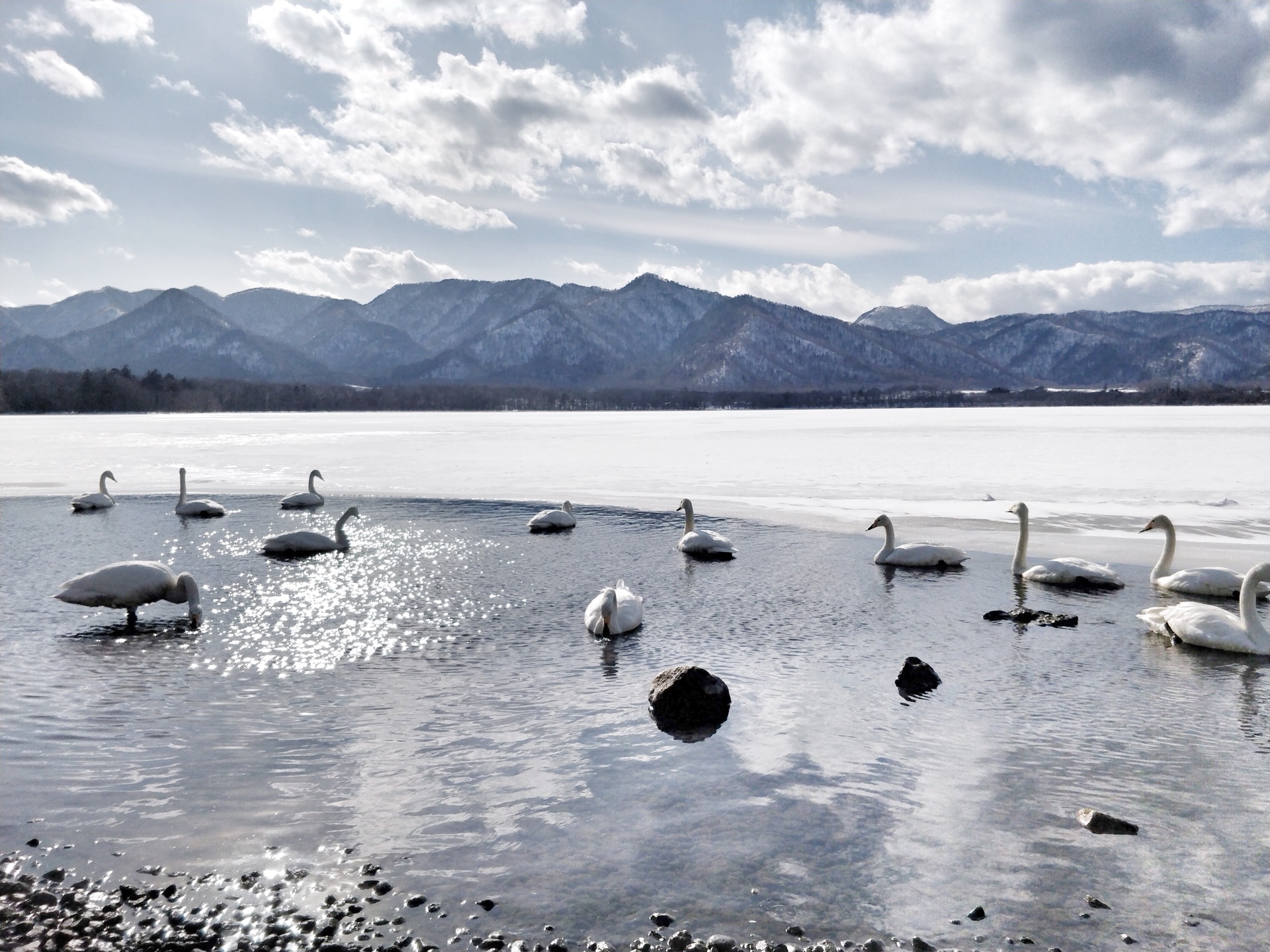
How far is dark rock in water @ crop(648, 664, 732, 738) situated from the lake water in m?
0.18

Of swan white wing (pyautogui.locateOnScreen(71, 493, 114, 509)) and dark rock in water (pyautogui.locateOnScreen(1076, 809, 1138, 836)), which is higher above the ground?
swan white wing (pyautogui.locateOnScreen(71, 493, 114, 509))

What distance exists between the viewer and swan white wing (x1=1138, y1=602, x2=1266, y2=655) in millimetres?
9961

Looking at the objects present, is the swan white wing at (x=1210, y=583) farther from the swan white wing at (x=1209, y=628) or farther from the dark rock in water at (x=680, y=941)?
the dark rock in water at (x=680, y=941)

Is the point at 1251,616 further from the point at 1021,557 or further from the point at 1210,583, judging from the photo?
the point at 1021,557

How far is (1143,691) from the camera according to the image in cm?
877

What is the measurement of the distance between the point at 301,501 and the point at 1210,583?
21.1m

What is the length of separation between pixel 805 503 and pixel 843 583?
9632mm

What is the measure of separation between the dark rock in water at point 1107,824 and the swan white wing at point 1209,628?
5328 millimetres

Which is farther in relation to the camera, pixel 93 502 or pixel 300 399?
pixel 300 399

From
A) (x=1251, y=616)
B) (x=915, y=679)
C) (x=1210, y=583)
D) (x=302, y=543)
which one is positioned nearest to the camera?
(x=915, y=679)

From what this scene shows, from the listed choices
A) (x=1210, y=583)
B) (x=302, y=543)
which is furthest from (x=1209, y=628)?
(x=302, y=543)

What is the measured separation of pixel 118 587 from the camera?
37.8ft

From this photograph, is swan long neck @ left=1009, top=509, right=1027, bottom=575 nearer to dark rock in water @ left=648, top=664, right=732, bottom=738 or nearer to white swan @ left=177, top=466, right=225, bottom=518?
dark rock in water @ left=648, top=664, right=732, bottom=738

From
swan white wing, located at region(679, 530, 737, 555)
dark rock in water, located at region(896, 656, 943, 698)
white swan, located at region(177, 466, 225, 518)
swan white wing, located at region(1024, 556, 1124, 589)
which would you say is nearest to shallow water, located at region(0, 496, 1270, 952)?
dark rock in water, located at region(896, 656, 943, 698)
